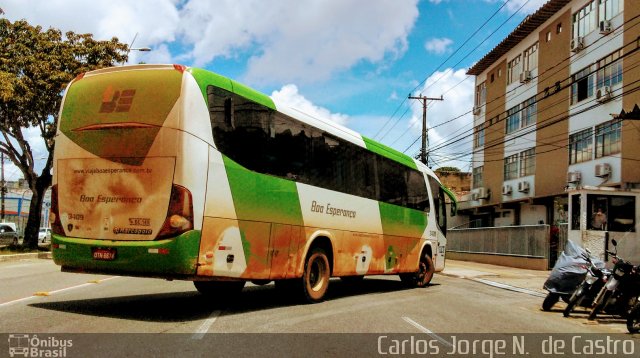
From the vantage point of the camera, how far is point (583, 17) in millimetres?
30234

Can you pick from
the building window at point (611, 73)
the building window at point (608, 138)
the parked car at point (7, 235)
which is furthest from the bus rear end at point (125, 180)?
the parked car at point (7, 235)

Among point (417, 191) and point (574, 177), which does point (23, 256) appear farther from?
point (574, 177)

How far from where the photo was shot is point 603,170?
1065 inches

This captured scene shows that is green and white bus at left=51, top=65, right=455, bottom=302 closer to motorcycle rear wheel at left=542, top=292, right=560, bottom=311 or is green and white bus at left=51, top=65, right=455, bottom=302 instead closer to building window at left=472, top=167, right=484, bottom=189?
motorcycle rear wheel at left=542, top=292, right=560, bottom=311

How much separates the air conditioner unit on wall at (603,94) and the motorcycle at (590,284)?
18.8m

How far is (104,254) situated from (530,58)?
33895mm

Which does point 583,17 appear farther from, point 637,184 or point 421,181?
point 421,181

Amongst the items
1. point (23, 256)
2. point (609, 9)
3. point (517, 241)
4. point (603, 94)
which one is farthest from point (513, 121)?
point (23, 256)

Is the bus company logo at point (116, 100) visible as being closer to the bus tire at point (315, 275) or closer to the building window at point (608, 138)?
the bus tire at point (315, 275)

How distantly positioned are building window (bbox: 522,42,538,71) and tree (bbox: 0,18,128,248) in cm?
2356

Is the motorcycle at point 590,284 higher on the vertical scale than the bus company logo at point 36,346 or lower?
higher

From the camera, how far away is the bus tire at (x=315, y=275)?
34.9ft

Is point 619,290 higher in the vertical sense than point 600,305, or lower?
higher

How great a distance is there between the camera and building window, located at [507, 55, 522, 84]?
38781mm
